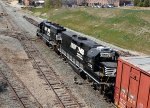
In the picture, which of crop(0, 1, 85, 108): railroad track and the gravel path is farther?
the gravel path

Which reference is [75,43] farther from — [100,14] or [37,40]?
[100,14]

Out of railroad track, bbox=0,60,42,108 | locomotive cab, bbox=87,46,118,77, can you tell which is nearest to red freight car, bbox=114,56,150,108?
locomotive cab, bbox=87,46,118,77

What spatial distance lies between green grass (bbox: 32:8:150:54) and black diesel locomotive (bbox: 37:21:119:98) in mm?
14667

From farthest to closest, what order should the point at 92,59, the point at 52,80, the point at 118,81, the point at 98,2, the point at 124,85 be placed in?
the point at 98,2
the point at 52,80
the point at 92,59
the point at 118,81
the point at 124,85

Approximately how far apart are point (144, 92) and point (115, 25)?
44.5m

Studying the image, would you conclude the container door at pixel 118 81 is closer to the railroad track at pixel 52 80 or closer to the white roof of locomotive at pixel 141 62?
the white roof of locomotive at pixel 141 62

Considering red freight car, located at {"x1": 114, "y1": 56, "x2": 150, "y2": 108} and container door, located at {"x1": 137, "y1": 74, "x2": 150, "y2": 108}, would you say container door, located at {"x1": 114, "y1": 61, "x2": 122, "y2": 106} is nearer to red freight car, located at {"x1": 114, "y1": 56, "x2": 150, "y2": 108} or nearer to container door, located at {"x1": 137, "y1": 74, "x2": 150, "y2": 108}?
red freight car, located at {"x1": 114, "y1": 56, "x2": 150, "y2": 108}

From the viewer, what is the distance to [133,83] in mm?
18094

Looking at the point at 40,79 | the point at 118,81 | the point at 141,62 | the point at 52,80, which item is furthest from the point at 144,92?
the point at 40,79

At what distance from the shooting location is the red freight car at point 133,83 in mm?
16844

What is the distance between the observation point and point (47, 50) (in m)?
40.6

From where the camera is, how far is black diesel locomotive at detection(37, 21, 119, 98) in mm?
22641

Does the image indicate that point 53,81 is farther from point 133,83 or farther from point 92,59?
point 133,83

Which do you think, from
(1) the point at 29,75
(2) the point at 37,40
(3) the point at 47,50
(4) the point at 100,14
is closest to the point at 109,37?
(2) the point at 37,40
